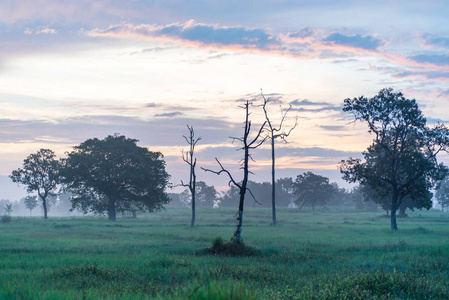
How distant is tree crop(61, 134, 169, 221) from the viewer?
6675 centimetres

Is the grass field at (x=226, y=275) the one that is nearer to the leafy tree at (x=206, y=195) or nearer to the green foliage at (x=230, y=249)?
the green foliage at (x=230, y=249)

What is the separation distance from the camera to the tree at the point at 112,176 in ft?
219

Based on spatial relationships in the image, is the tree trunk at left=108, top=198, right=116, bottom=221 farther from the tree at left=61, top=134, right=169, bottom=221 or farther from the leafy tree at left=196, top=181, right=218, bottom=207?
the leafy tree at left=196, top=181, right=218, bottom=207

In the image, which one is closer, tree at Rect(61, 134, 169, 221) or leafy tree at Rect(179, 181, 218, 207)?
tree at Rect(61, 134, 169, 221)

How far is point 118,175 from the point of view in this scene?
218ft

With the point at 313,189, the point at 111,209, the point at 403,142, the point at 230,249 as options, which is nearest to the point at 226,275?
the point at 230,249

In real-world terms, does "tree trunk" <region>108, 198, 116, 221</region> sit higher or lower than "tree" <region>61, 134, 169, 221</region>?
lower

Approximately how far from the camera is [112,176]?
6581cm

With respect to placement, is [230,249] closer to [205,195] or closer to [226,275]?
[226,275]

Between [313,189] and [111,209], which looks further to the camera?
[313,189]

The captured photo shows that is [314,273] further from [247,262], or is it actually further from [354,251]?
[354,251]

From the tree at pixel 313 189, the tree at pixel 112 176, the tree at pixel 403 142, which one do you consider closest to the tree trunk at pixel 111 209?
the tree at pixel 112 176

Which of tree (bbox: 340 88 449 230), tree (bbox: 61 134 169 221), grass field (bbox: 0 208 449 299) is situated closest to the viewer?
grass field (bbox: 0 208 449 299)

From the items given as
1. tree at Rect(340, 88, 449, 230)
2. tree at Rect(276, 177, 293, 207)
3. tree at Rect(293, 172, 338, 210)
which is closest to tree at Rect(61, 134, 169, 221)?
tree at Rect(340, 88, 449, 230)
